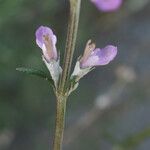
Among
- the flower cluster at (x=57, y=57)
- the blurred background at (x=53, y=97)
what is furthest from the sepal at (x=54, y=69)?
the blurred background at (x=53, y=97)

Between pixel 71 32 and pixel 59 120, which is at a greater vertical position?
pixel 71 32

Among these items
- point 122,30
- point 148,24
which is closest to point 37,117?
point 122,30

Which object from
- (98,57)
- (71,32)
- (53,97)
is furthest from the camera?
(53,97)

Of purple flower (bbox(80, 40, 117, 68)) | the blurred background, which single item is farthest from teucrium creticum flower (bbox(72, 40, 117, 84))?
the blurred background

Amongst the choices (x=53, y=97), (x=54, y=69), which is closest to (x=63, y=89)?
(x=54, y=69)

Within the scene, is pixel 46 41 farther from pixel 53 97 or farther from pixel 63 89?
pixel 53 97

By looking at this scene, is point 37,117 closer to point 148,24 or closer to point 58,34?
point 58,34

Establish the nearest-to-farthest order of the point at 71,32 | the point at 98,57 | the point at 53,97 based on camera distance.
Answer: the point at 71,32 < the point at 98,57 < the point at 53,97

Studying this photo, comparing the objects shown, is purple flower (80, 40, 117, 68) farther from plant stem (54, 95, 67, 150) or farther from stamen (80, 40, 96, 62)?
plant stem (54, 95, 67, 150)

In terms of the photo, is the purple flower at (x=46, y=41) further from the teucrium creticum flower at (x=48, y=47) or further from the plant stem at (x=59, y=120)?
the plant stem at (x=59, y=120)
